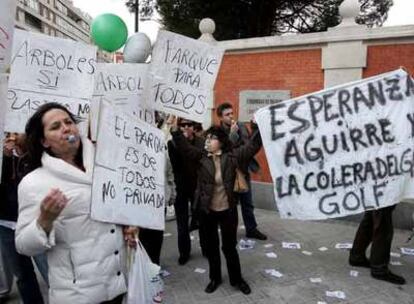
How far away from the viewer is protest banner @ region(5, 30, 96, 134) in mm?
3691

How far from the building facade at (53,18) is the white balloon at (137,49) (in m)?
52.4

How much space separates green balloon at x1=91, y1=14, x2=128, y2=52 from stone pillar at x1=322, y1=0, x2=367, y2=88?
3.22m

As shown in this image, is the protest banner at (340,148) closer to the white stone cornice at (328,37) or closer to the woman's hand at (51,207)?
the woman's hand at (51,207)

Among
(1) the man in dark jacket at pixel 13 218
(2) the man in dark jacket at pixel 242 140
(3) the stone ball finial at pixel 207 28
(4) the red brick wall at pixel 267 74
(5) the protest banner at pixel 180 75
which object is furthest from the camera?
(3) the stone ball finial at pixel 207 28

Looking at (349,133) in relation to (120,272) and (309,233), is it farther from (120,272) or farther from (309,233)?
(309,233)

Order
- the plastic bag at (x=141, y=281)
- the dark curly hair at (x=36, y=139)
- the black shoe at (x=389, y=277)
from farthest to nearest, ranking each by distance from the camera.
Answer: the black shoe at (x=389, y=277) < the plastic bag at (x=141, y=281) < the dark curly hair at (x=36, y=139)

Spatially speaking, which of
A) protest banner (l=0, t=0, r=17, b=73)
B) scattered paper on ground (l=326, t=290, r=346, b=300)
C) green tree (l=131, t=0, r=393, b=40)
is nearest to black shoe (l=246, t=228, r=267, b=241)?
scattered paper on ground (l=326, t=290, r=346, b=300)

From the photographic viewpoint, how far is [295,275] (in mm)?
4820

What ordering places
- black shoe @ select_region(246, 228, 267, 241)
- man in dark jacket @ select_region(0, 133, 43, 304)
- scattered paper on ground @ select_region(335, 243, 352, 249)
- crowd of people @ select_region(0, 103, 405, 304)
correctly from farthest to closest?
black shoe @ select_region(246, 228, 267, 241), scattered paper on ground @ select_region(335, 243, 352, 249), man in dark jacket @ select_region(0, 133, 43, 304), crowd of people @ select_region(0, 103, 405, 304)

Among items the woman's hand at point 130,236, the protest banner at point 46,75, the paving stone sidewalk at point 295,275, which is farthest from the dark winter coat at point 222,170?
the woman's hand at point 130,236

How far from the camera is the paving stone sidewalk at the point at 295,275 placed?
428 centimetres

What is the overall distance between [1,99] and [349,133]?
2.62m

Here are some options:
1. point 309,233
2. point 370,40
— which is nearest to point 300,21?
point 370,40

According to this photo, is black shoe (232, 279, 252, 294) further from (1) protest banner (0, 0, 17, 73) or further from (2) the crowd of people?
(1) protest banner (0, 0, 17, 73)
